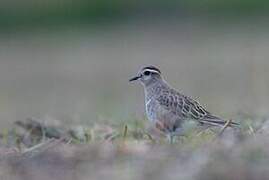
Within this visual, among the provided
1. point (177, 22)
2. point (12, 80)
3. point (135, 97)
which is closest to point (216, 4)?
point (177, 22)

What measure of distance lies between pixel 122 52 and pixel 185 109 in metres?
18.1

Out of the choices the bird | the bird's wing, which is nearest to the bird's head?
the bird

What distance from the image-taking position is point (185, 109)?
12422 millimetres

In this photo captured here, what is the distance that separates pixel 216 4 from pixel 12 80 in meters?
9.76

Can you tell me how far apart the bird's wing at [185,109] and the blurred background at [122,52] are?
4264 millimetres

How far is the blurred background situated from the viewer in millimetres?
21938

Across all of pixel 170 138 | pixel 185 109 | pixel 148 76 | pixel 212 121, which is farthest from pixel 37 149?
pixel 148 76

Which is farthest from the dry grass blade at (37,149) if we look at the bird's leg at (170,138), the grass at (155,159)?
the bird's leg at (170,138)

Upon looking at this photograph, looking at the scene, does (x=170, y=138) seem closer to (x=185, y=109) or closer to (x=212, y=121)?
(x=212, y=121)

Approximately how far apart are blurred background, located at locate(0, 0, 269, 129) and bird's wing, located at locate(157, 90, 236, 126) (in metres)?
4.26

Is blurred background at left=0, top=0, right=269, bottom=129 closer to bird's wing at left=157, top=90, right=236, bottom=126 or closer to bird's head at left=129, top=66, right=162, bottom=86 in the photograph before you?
bird's head at left=129, top=66, right=162, bottom=86

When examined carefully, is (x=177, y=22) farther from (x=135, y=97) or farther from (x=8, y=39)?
(x=135, y=97)

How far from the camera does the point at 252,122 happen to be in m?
12.0

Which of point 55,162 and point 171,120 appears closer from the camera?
point 55,162
